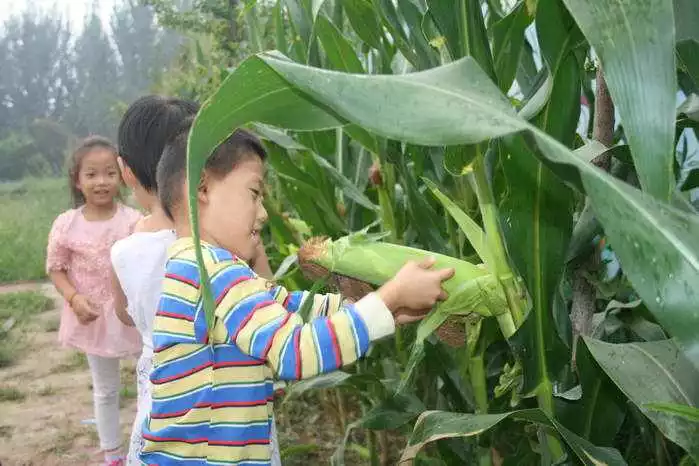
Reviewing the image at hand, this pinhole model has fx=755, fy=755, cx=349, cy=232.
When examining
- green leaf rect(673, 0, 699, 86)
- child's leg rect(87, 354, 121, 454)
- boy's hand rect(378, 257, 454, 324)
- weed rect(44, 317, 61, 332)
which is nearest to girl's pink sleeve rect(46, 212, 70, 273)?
child's leg rect(87, 354, 121, 454)

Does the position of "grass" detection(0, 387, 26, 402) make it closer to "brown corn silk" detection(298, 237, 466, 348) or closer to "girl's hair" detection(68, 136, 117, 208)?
"girl's hair" detection(68, 136, 117, 208)

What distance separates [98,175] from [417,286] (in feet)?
4.71

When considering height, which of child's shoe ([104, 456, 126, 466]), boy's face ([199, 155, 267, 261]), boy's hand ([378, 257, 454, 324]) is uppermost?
boy's face ([199, 155, 267, 261])

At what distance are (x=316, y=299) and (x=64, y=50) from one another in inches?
420

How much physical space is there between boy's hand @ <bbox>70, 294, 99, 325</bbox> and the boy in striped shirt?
3.04ft

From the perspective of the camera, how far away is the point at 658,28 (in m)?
0.45

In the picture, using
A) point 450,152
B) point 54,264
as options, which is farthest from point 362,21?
point 54,264

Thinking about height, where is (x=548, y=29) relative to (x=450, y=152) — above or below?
above

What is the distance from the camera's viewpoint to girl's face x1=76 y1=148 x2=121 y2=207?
6.38ft

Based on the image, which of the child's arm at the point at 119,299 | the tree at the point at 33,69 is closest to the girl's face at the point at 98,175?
the child's arm at the point at 119,299

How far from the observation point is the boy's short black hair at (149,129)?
1.28m

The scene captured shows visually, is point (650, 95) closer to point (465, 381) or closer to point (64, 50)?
point (465, 381)

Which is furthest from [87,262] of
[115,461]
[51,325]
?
[51,325]

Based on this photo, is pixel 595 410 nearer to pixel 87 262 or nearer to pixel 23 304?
pixel 87 262
